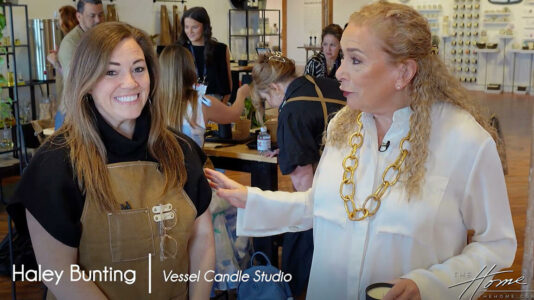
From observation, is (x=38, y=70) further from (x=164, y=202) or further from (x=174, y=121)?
(x=164, y=202)

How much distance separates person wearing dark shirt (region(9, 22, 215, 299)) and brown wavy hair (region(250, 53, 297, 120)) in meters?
1.64

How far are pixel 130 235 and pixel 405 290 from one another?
82 centimetres

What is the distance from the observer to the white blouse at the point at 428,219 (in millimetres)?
1787

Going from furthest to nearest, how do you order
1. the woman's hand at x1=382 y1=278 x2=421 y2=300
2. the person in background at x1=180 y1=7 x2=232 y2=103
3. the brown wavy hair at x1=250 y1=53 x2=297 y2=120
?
1. the person in background at x1=180 y1=7 x2=232 y2=103
2. the brown wavy hair at x1=250 y1=53 x2=297 y2=120
3. the woman's hand at x1=382 y1=278 x2=421 y2=300

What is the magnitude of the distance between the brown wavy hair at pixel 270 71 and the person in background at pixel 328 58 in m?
2.10

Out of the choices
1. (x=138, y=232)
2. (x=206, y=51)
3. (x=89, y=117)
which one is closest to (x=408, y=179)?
(x=138, y=232)

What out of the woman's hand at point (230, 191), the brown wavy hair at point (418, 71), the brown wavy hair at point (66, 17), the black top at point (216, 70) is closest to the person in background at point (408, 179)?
the brown wavy hair at point (418, 71)

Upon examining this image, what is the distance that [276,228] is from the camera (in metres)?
2.21

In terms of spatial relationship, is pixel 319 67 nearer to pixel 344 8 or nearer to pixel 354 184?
pixel 354 184

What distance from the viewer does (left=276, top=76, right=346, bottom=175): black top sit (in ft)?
11.0

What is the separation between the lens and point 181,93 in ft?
12.1

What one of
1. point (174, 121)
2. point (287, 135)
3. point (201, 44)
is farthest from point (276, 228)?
point (201, 44)

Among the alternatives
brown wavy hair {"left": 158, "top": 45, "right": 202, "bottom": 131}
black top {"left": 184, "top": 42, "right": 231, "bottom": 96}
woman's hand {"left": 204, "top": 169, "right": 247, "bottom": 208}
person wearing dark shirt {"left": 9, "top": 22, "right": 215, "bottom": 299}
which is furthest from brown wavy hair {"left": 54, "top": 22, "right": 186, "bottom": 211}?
black top {"left": 184, "top": 42, "right": 231, "bottom": 96}

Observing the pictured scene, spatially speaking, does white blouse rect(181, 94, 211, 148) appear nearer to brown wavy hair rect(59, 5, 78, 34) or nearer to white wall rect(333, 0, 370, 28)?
brown wavy hair rect(59, 5, 78, 34)
